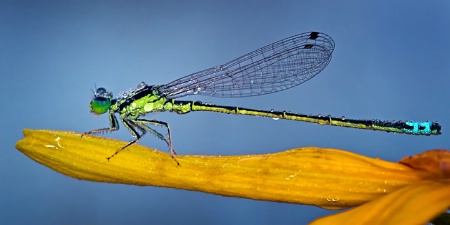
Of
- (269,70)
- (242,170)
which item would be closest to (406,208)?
(242,170)

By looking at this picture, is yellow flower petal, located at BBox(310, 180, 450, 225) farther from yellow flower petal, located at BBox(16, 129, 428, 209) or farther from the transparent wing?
the transparent wing

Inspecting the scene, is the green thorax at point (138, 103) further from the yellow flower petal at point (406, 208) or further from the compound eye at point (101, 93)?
the yellow flower petal at point (406, 208)

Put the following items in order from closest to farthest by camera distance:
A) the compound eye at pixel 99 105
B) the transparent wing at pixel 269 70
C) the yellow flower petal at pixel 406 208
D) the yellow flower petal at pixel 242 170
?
the yellow flower petal at pixel 406 208 → the yellow flower petal at pixel 242 170 → the compound eye at pixel 99 105 → the transparent wing at pixel 269 70

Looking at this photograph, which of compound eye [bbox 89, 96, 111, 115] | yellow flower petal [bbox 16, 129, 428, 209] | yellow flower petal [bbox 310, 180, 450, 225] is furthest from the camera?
compound eye [bbox 89, 96, 111, 115]

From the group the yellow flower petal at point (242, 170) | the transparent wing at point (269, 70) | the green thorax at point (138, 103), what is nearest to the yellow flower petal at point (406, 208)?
the yellow flower petal at point (242, 170)

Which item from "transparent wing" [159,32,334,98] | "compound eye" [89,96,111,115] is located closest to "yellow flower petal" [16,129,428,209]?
"compound eye" [89,96,111,115]

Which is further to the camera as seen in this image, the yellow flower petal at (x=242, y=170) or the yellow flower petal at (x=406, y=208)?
the yellow flower petal at (x=242, y=170)
